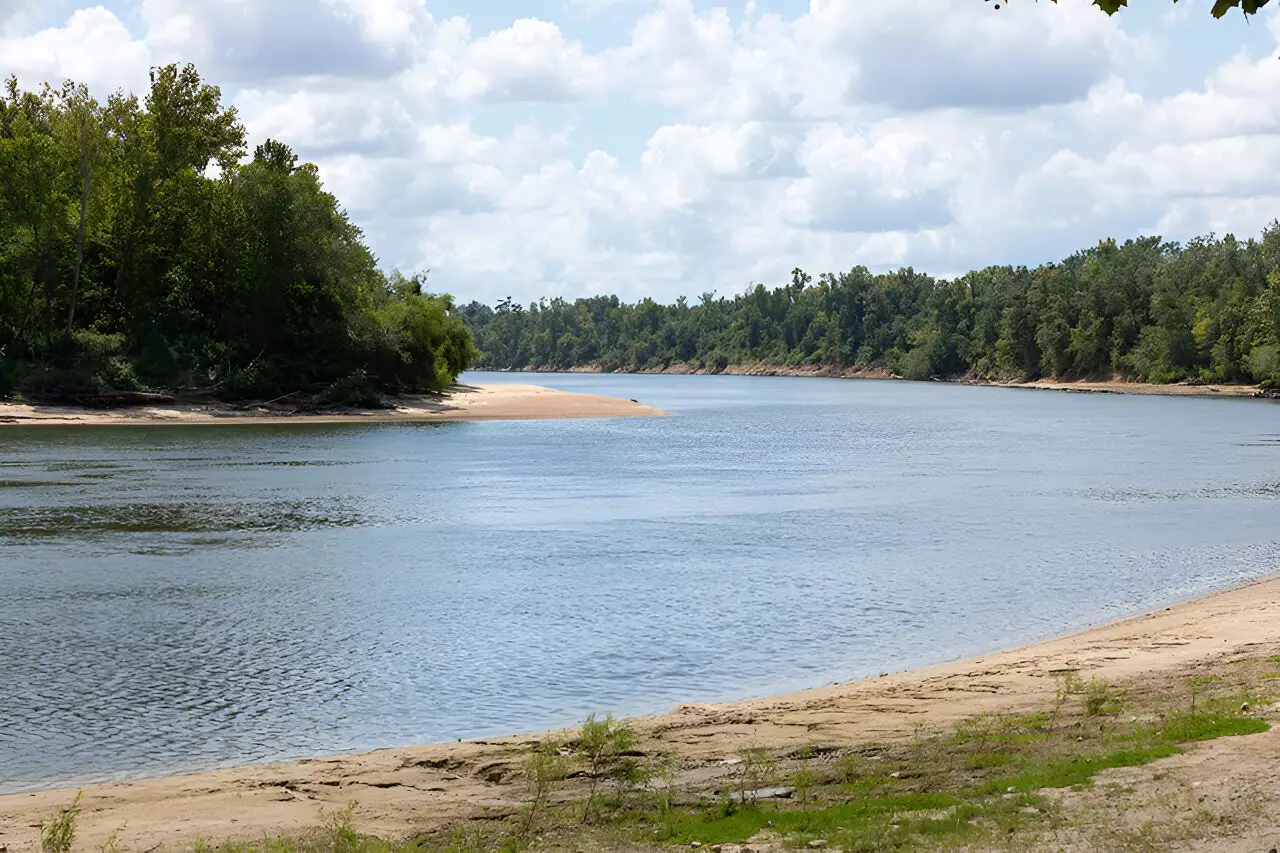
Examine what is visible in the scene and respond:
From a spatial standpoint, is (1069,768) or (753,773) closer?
(1069,768)

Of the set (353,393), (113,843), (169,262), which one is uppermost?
(169,262)

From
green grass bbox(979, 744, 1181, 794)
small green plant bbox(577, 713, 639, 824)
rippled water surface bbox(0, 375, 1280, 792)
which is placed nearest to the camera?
green grass bbox(979, 744, 1181, 794)

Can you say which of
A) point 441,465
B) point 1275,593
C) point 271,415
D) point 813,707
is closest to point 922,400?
point 271,415

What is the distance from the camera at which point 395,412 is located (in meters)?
87.5

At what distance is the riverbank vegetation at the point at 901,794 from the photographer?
359 inches

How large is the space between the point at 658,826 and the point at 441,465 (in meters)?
45.6

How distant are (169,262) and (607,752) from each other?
254 ft

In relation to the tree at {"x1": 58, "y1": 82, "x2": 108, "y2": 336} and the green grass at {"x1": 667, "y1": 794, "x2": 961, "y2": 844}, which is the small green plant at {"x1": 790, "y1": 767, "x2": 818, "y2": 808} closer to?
the green grass at {"x1": 667, "y1": 794, "x2": 961, "y2": 844}

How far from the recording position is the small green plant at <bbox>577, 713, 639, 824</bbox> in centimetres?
1205

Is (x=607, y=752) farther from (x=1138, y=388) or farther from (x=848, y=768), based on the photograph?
(x=1138, y=388)

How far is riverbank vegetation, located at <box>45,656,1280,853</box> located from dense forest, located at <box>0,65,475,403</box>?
7092 centimetres

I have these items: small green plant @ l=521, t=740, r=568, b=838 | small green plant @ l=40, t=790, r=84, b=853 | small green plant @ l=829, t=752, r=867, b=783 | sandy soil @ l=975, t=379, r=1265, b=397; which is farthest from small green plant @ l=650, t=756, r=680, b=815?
sandy soil @ l=975, t=379, r=1265, b=397

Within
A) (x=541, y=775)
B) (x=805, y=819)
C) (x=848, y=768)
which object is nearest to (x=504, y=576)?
(x=541, y=775)

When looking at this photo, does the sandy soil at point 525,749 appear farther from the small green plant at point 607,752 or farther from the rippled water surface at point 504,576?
the rippled water surface at point 504,576
